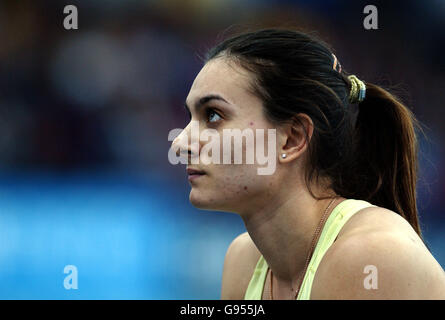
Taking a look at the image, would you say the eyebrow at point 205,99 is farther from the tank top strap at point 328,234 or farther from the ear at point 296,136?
the tank top strap at point 328,234

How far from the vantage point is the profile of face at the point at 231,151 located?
1.87 meters

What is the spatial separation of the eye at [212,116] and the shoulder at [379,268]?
22.8 inches

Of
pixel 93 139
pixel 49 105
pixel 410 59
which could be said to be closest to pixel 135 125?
pixel 93 139

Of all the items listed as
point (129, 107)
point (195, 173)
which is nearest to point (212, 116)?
point (195, 173)

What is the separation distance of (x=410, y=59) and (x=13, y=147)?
3612 mm

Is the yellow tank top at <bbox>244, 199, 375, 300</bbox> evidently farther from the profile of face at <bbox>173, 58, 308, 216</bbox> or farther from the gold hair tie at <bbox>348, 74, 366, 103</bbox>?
the gold hair tie at <bbox>348, 74, 366, 103</bbox>

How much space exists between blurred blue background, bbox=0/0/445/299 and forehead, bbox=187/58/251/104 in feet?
8.47

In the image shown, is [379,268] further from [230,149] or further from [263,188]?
[230,149]

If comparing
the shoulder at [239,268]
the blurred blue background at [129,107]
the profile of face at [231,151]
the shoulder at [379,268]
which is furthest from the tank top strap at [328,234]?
the blurred blue background at [129,107]

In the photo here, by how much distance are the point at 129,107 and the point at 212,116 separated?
3.17 meters

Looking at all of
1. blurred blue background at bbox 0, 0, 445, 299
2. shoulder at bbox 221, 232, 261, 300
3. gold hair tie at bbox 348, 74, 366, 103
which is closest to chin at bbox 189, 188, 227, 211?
shoulder at bbox 221, 232, 261, 300

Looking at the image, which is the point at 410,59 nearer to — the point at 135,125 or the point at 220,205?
the point at 135,125

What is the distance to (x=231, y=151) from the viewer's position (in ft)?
6.13
